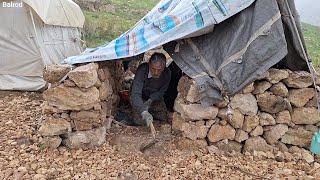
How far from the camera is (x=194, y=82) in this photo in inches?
168

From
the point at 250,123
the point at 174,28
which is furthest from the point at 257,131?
the point at 174,28

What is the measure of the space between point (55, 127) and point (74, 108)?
1.02ft

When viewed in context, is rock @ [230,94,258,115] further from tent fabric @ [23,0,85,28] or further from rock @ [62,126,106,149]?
tent fabric @ [23,0,85,28]

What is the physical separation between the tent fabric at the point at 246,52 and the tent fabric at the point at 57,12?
422 centimetres

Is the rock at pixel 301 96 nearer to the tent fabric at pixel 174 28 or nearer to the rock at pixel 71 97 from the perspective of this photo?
the tent fabric at pixel 174 28

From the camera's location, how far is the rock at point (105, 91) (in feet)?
15.0

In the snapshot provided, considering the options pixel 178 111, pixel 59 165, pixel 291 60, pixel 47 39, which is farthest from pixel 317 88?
pixel 47 39

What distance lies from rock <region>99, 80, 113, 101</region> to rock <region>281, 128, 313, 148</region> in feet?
7.26

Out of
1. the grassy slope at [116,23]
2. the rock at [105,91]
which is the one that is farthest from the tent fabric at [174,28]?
the grassy slope at [116,23]

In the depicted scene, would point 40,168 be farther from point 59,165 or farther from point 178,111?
point 178,111

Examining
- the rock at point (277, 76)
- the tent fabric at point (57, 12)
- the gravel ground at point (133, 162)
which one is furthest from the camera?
the tent fabric at point (57, 12)

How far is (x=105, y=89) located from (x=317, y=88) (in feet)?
8.35

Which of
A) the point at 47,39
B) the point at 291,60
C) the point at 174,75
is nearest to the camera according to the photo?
the point at 291,60

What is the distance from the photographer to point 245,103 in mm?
Answer: 4328
